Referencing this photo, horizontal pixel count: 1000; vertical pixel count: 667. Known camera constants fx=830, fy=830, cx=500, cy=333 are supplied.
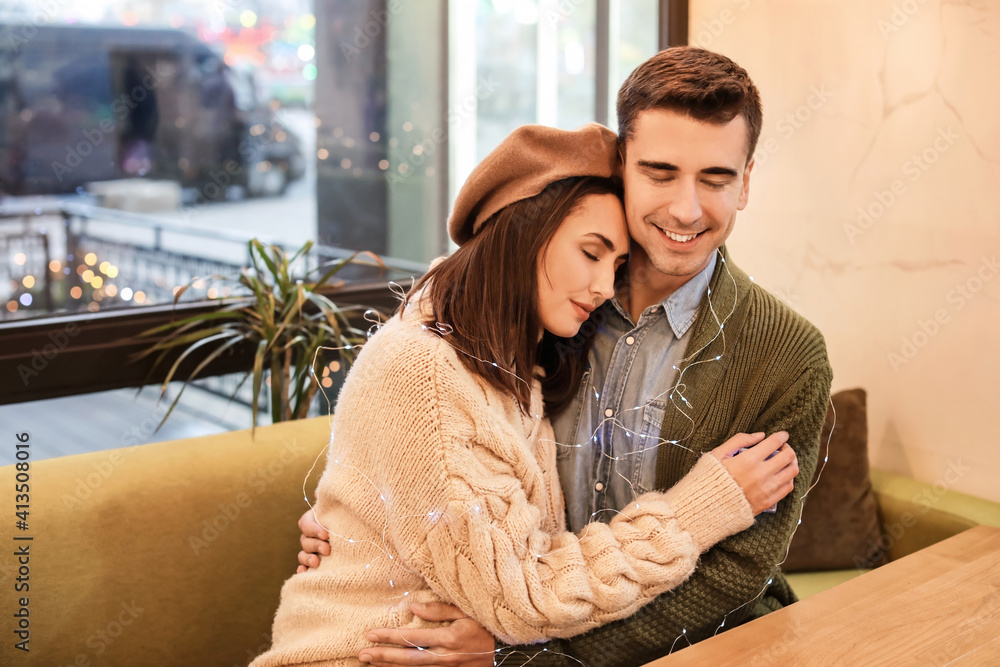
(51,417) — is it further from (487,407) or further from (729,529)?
(729,529)

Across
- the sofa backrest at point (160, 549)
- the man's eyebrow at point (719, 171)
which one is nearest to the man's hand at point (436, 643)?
the sofa backrest at point (160, 549)

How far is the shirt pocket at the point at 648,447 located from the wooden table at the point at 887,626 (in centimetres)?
33

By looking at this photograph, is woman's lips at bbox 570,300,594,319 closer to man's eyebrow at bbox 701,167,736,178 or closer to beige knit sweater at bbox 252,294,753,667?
beige knit sweater at bbox 252,294,753,667

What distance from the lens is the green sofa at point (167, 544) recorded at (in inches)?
66.9

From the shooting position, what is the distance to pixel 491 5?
3.43 m

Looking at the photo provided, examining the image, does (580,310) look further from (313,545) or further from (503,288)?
(313,545)

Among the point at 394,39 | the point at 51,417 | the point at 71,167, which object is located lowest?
the point at 51,417

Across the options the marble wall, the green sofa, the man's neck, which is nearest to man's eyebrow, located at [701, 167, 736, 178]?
the man's neck

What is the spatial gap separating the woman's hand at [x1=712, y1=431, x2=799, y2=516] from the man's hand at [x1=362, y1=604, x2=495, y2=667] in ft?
1.68

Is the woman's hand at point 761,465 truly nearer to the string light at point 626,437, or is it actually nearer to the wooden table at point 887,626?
the string light at point 626,437

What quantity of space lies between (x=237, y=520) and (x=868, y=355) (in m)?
1.74

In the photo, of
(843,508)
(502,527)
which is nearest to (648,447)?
(502,527)

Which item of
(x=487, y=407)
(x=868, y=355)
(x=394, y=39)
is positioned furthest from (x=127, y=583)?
(x=394, y=39)

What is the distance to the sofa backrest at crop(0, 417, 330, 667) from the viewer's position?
5.58ft
